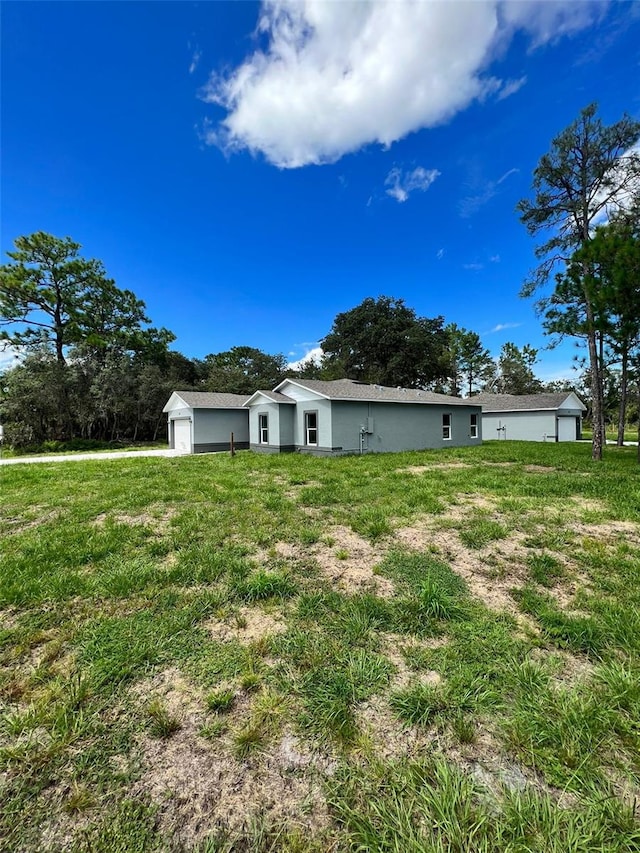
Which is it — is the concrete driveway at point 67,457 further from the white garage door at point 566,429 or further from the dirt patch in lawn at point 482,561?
the white garage door at point 566,429

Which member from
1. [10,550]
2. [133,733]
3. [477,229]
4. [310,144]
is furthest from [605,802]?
[477,229]

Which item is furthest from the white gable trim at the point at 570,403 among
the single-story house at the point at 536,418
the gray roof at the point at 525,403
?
the gray roof at the point at 525,403

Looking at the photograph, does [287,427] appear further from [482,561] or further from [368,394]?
[482,561]

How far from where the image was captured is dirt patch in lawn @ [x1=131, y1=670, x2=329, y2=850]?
4.73 feet

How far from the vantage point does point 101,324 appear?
26547 mm

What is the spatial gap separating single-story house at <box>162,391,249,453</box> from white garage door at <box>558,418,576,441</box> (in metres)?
20.7

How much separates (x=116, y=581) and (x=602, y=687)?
4.17 metres

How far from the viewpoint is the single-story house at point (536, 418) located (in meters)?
22.2

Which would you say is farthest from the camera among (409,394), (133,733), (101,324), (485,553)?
(101,324)

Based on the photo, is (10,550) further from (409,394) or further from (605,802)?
(409,394)

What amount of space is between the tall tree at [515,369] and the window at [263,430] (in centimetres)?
3602

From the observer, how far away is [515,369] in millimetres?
40719

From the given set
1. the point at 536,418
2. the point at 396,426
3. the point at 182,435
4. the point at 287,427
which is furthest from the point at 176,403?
the point at 536,418

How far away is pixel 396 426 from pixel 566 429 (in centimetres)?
1512
